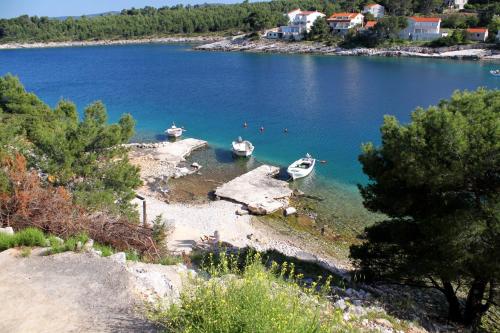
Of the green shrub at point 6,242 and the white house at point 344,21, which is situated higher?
the white house at point 344,21

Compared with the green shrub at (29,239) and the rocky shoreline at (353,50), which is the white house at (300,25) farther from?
the green shrub at (29,239)

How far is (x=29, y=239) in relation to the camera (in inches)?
440

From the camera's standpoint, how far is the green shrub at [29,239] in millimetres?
11164

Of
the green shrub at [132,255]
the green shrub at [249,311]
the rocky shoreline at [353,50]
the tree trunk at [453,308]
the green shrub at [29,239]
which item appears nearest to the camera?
the green shrub at [249,311]

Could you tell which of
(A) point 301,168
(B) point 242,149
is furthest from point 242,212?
(B) point 242,149

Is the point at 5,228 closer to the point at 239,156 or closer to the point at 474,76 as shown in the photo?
the point at 239,156

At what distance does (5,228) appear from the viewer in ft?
38.8

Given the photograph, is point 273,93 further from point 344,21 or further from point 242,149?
point 344,21

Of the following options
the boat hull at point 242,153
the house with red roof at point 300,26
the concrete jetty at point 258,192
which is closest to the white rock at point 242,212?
the concrete jetty at point 258,192

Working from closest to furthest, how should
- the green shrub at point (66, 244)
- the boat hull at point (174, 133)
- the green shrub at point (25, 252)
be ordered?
the green shrub at point (25, 252)
the green shrub at point (66, 244)
the boat hull at point (174, 133)

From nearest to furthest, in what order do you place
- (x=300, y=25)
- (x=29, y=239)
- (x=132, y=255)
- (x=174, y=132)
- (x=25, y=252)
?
1. (x=25, y=252)
2. (x=29, y=239)
3. (x=132, y=255)
4. (x=174, y=132)
5. (x=300, y=25)

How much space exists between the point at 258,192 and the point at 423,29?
3761 inches

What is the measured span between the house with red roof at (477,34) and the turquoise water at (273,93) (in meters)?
16.8

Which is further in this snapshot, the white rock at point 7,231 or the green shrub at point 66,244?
the white rock at point 7,231
